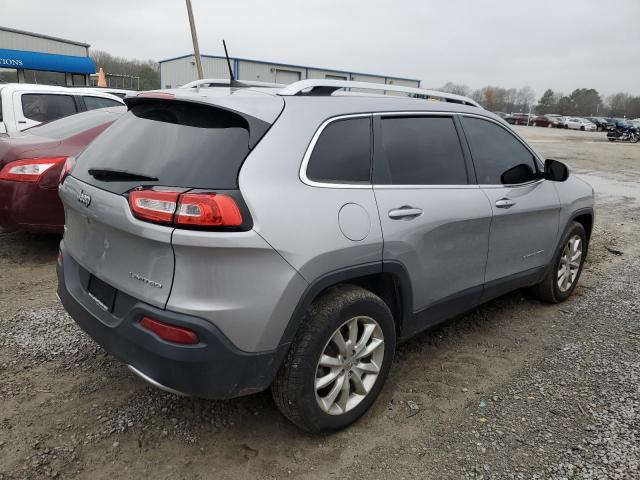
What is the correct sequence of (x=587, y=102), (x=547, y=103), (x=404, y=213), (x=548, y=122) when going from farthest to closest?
1. (x=547, y=103)
2. (x=587, y=102)
3. (x=548, y=122)
4. (x=404, y=213)

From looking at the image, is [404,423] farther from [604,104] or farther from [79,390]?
[604,104]

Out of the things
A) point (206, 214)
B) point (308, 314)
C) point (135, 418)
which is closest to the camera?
point (206, 214)

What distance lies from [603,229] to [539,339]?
4585mm

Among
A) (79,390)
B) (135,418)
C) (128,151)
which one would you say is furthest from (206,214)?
(79,390)

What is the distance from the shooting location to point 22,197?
455cm

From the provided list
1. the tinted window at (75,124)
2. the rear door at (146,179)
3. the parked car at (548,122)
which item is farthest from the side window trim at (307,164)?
the parked car at (548,122)

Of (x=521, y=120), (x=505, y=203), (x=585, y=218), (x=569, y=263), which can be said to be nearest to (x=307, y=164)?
(x=505, y=203)

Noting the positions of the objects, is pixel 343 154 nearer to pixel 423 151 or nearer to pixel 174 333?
pixel 423 151

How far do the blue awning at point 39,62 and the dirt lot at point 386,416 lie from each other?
32585 mm

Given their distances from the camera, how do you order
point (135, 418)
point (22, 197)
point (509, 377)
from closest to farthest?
point (135, 418), point (509, 377), point (22, 197)

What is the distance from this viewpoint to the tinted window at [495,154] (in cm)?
330

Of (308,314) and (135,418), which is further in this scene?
(135,418)

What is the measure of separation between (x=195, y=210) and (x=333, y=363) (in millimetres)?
1026

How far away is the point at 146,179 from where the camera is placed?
220 cm
